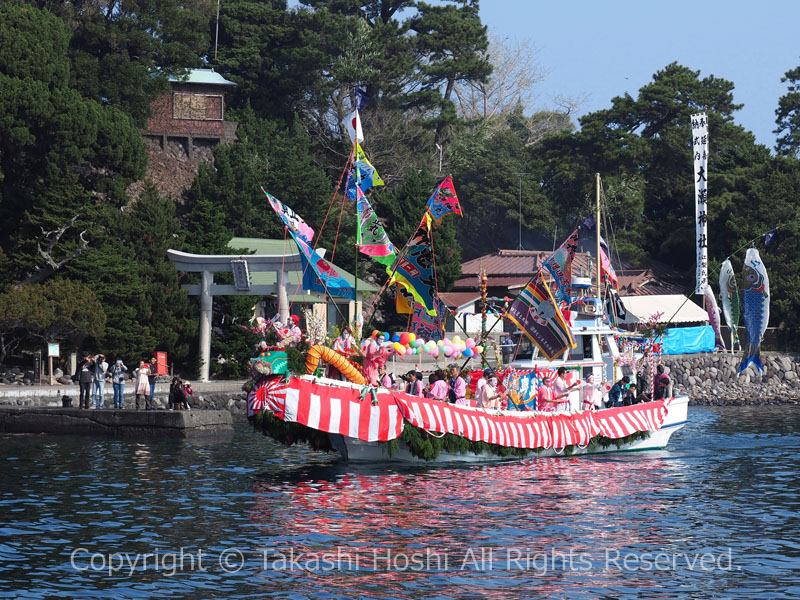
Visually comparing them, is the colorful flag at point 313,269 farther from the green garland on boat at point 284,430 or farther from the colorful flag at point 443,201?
the green garland on boat at point 284,430

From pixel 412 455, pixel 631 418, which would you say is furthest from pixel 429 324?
pixel 631 418

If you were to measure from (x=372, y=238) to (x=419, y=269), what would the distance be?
2362mm

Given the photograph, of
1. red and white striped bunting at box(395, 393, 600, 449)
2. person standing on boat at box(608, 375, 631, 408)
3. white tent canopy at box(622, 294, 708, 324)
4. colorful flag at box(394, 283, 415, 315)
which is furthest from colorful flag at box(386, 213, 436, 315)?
white tent canopy at box(622, 294, 708, 324)

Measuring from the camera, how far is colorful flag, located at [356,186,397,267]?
3203cm

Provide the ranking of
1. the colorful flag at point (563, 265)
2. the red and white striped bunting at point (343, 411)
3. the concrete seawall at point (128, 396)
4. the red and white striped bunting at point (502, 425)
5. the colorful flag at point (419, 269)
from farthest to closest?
the concrete seawall at point (128, 396) → the colorful flag at point (563, 265) → the colorful flag at point (419, 269) → the red and white striped bunting at point (502, 425) → the red and white striped bunting at point (343, 411)

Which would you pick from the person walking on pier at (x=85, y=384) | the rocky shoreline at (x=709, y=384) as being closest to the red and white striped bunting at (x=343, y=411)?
the person walking on pier at (x=85, y=384)

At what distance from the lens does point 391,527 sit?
21.2m

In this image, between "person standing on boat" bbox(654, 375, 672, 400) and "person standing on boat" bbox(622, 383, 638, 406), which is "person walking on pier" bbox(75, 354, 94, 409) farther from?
"person standing on boat" bbox(654, 375, 672, 400)

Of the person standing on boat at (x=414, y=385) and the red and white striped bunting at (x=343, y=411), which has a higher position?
the person standing on boat at (x=414, y=385)

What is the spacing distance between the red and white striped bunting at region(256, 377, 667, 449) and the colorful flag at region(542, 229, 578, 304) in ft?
11.4

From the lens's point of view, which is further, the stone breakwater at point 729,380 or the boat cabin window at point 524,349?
the stone breakwater at point 729,380

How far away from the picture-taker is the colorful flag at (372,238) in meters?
32.0

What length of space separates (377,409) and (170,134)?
174ft

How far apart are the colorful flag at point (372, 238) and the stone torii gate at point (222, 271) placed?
1515cm
